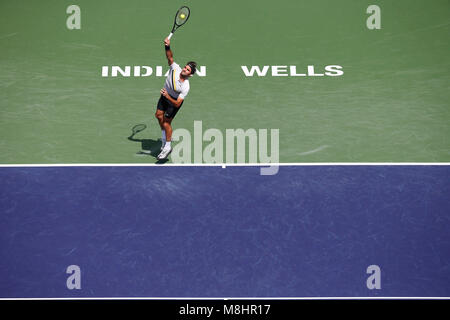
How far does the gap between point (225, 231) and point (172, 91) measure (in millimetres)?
3346

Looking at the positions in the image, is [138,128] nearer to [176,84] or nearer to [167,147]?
[167,147]

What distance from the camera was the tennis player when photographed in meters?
16.1

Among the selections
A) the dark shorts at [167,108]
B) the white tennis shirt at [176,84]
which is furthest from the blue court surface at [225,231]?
the white tennis shirt at [176,84]

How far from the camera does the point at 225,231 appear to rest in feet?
50.2

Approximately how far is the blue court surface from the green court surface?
3.36 ft

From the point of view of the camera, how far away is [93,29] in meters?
21.1

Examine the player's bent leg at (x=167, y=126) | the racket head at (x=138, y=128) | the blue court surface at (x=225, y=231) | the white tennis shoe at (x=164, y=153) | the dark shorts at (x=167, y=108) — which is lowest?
the blue court surface at (x=225, y=231)

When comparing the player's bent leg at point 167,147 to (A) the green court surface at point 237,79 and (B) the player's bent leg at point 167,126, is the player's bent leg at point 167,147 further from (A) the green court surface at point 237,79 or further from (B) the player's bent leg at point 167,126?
(A) the green court surface at point 237,79

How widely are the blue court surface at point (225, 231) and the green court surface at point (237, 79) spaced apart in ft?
3.36

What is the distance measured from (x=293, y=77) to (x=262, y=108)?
1575mm

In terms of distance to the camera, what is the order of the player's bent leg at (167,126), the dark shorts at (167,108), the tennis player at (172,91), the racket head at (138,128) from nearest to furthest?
the tennis player at (172,91), the dark shorts at (167,108), the player's bent leg at (167,126), the racket head at (138,128)

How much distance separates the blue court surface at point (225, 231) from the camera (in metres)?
14.7

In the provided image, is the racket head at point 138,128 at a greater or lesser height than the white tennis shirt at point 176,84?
lesser

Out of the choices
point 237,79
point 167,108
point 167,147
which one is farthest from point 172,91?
point 237,79
